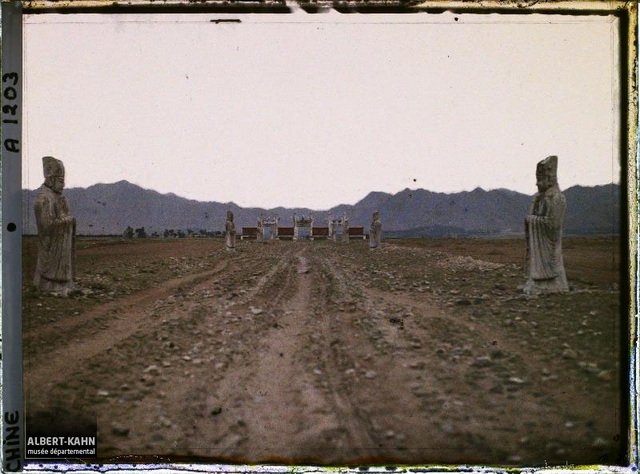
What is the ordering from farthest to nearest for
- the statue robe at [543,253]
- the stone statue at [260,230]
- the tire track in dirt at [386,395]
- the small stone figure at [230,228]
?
the stone statue at [260,230] → the small stone figure at [230,228] → the statue robe at [543,253] → the tire track in dirt at [386,395]

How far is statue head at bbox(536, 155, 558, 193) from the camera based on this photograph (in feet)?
9.62

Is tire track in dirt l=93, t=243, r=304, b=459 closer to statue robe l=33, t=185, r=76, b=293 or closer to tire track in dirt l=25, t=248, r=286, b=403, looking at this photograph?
tire track in dirt l=25, t=248, r=286, b=403

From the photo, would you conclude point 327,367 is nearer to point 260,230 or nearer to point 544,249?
point 260,230

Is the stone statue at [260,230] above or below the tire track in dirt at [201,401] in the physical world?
above

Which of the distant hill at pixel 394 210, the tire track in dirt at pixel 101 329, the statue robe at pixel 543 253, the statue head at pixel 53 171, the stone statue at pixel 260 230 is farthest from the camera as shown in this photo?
the stone statue at pixel 260 230

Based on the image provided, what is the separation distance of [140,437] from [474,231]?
3.59 metres

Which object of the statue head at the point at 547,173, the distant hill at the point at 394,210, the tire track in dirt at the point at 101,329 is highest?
the statue head at the point at 547,173

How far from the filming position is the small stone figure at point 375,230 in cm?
342

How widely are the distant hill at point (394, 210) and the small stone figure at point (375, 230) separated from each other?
7 centimetres

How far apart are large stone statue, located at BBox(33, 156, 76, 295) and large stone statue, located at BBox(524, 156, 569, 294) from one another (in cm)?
483

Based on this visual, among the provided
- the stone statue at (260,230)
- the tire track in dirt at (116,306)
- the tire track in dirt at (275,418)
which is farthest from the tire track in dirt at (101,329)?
the tire track in dirt at (275,418)

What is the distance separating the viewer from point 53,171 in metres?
2.94

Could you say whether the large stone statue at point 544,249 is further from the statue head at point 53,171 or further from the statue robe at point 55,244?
the statue robe at point 55,244

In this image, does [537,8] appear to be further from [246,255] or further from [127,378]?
[127,378]
